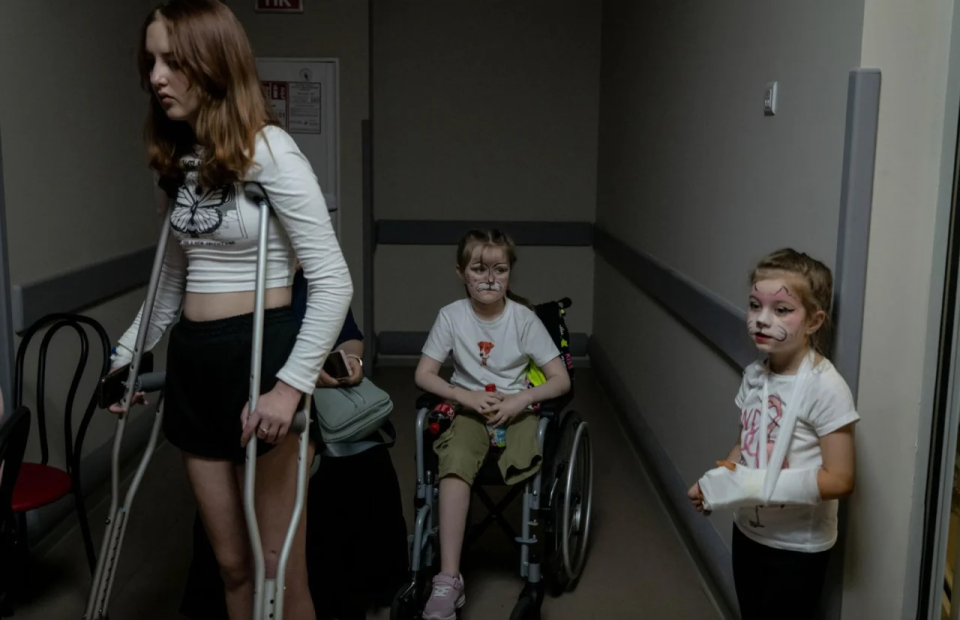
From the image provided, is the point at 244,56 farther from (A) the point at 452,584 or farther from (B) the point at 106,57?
(B) the point at 106,57

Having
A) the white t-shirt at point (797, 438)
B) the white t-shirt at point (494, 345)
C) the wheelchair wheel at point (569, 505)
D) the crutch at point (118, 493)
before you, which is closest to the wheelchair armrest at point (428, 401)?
the white t-shirt at point (494, 345)

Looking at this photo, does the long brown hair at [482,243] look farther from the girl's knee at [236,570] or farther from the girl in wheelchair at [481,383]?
the girl's knee at [236,570]

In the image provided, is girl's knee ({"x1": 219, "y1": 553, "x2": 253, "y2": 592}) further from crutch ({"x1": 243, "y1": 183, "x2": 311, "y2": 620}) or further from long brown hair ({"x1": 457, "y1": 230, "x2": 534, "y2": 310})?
long brown hair ({"x1": 457, "y1": 230, "x2": 534, "y2": 310})

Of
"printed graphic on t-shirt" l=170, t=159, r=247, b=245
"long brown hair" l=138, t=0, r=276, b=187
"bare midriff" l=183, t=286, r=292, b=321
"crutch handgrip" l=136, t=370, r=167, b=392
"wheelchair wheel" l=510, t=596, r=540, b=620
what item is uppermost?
"long brown hair" l=138, t=0, r=276, b=187

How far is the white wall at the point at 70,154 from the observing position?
2936 millimetres

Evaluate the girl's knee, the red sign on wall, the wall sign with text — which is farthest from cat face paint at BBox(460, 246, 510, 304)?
the red sign on wall

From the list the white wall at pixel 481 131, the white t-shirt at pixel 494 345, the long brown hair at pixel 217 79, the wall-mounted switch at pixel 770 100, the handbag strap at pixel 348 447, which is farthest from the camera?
the white wall at pixel 481 131

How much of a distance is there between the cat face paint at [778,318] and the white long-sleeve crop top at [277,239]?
779mm

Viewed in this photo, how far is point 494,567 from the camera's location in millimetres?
3049

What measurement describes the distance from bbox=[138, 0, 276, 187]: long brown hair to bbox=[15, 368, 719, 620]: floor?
1569mm

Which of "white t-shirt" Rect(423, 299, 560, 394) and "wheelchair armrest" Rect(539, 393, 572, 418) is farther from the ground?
"white t-shirt" Rect(423, 299, 560, 394)

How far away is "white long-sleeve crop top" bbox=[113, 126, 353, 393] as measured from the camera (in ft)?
5.44

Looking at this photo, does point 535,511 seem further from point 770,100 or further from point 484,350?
point 770,100

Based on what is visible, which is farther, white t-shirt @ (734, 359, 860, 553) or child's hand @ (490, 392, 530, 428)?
child's hand @ (490, 392, 530, 428)
